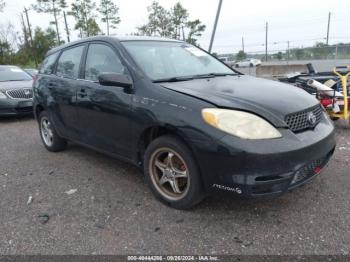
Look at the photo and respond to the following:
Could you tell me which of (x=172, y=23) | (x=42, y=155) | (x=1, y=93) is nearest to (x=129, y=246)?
(x=42, y=155)

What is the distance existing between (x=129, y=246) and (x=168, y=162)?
34.2 inches

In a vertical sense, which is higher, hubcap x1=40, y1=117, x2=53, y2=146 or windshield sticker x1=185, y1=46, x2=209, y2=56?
windshield sticker x1=185, y1=46, x2=209, y2=56

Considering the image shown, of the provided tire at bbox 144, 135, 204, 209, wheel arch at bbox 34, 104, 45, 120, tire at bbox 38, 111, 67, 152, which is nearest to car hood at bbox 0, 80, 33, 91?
wheel arch at bbox 34, 104, 45, 120

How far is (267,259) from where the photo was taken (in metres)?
2.40

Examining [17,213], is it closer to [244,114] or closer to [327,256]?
[244,114]

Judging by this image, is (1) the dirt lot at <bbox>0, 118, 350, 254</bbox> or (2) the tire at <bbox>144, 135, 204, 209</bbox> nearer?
(1) the dirt lot at <bbox>0, 118, 350, 254</bbox>

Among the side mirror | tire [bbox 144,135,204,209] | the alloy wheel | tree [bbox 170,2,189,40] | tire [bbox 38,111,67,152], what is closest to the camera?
tire [bbox 144,135,204,209]

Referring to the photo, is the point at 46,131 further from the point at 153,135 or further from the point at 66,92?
the point at 153,135

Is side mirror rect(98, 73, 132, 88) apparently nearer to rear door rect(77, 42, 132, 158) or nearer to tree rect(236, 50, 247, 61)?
rear door rect(77, 42, 132, 158)

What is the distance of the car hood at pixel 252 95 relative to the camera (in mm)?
2744

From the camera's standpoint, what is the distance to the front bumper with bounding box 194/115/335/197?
8.32ft

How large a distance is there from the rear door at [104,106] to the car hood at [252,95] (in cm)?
60

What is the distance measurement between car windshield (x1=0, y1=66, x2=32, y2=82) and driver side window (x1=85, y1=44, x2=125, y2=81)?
20.7 ft

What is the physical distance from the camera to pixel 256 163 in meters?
2.53
